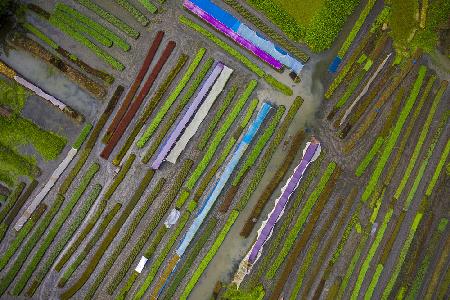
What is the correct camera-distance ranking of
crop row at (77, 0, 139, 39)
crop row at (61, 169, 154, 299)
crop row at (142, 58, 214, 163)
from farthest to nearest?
1. crop row at (77, 0, 139, 39)
2. crop row at (142, 58, 214, 163)
3. crop row at (61, 169, 154, 299)

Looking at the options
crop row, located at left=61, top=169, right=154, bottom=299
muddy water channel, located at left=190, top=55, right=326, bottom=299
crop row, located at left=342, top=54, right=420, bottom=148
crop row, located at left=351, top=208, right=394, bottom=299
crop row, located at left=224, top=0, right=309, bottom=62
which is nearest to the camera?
crop row, located at left=61, top=169, right=154, bottom=299

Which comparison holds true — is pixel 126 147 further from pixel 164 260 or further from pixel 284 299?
pixel 284 299

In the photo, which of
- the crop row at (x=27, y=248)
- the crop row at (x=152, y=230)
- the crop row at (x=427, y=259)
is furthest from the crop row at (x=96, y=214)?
the crop row at (x=427, y=259)

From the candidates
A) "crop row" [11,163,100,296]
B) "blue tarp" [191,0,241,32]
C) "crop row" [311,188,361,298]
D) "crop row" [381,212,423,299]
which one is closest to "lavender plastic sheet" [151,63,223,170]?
"blue tarp" [191,0,241,32]

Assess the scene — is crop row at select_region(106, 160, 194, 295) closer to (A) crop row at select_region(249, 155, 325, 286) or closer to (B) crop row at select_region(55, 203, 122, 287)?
(B) crop row at select_region(55, 203, 122, 287)

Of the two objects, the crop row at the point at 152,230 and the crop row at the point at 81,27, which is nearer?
the crop row at the point at 152,230

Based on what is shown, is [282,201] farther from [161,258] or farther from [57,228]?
[57,228]

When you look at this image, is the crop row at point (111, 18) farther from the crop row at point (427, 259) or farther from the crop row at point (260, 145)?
the crop row at point (427, 259)
